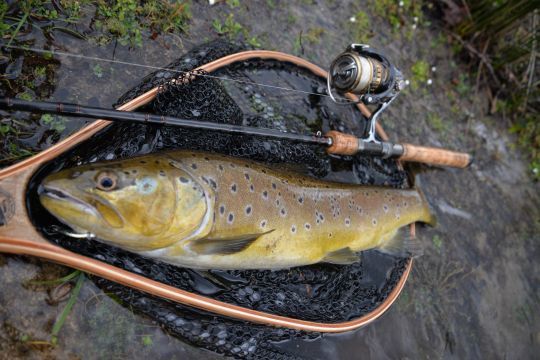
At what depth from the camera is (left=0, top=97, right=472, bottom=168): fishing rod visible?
68.8 inches

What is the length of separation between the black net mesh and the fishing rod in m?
0.14

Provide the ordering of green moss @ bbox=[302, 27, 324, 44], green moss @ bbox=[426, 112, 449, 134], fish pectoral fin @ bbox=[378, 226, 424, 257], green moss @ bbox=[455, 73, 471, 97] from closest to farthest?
fish pectoral fin @ bbox=[378, 226, 424, 257] → green moss @ bbox=[302, 27, 324, 44] → green moss @ bbox=[426, 112, 449, 134] → green moss @ bbox=[455, 73, 471, 97]

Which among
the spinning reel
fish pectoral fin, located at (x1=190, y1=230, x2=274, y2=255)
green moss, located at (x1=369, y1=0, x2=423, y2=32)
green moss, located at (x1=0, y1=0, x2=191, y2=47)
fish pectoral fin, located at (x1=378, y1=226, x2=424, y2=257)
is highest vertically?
green moss, located at (x1=369, y1=0, x2=423, y2=32)

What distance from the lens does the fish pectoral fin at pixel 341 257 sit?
2578mm

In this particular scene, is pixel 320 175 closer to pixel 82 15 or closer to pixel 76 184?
pixel 76 184

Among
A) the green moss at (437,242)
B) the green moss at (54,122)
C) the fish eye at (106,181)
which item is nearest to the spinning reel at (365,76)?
the green moss at (437,242)

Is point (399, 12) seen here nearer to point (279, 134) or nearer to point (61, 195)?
point (279, 134)

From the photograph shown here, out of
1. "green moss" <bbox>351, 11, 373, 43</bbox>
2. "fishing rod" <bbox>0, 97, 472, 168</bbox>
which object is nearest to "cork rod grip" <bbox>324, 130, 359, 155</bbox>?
"fishing rod" <bbox>0, 97, 472, 168</bbox>

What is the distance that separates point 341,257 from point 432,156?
4.15 feet

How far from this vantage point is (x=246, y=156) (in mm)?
2475

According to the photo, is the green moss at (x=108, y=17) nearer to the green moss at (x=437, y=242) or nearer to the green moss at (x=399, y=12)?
the green moss at (x=399, y=12)

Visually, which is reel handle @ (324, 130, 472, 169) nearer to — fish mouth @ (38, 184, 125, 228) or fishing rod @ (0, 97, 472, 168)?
fishing rod @ (0, 97, 472, 168)

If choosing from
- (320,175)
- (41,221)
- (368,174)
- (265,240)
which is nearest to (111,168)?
(41,221)

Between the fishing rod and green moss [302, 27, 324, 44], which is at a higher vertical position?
green moss [302, 27, 324, 44]
